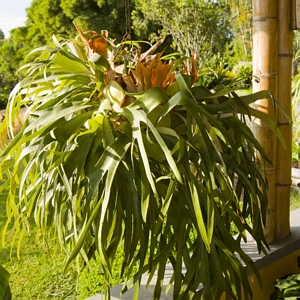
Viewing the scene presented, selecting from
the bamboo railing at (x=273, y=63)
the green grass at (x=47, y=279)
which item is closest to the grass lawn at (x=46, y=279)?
the green grass at (x=47, y=279)

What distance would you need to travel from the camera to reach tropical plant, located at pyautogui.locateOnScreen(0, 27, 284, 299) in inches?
24.9

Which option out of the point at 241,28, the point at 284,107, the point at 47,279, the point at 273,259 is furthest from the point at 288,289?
the point at 241,28

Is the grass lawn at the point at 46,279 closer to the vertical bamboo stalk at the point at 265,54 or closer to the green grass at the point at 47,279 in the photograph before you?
the green grass at the point at 47,279

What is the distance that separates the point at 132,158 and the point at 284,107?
0.74 m

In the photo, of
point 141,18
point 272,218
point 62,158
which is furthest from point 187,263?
point 141,18

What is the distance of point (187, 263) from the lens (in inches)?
29.5

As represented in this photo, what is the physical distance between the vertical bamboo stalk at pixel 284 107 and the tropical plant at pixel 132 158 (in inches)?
17.5

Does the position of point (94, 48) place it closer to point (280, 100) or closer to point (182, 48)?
point (280, 100)

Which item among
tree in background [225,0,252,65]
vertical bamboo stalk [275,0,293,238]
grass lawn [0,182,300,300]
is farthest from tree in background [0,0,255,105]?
vertical bamboo stalk [275,0,293,238]

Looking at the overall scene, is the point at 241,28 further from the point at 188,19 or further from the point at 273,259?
the point at 273,259

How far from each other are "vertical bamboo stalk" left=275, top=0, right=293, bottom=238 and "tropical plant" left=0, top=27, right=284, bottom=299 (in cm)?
45

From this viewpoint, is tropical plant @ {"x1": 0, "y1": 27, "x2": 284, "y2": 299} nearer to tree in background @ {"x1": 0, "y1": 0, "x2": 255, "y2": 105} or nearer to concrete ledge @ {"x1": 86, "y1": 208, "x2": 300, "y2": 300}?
concrete ledge @ {"x1": 86, "y1": 208, "x2": 300, "y2": 300}

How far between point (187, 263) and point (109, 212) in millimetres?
192

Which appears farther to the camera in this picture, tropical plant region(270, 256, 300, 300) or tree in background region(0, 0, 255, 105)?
tree in background region(0, 0, 255, 105)
